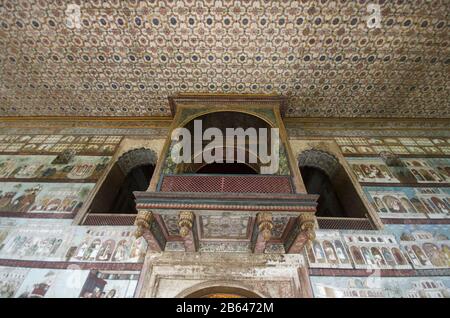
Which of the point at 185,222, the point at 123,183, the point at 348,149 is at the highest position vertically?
the point at 348,149

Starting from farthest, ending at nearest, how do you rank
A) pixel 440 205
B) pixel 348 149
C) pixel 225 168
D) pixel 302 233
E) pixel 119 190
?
1. pixel 225 168
2. pixel 119 190
3. pixel 348 149
4. pixel 440 205
5. pixel 302 233

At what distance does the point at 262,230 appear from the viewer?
10.7ft

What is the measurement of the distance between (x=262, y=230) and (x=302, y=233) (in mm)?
647

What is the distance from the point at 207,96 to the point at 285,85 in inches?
77.5

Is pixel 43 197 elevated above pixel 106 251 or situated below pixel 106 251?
above

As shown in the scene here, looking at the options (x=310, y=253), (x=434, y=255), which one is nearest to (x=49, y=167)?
(x=310, y=253)

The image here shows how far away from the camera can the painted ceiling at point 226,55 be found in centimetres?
448

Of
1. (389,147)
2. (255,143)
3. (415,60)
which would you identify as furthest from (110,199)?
(415,60)

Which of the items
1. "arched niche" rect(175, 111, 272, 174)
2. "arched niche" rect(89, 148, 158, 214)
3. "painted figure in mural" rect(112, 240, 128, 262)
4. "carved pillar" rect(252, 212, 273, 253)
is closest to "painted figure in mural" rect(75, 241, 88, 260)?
"painted figure in mural" rect(112, 240, 128, 262)

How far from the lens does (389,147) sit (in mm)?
5586

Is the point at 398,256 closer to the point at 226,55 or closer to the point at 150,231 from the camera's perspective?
the point at 150,231

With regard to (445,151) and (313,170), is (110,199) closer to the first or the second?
(313,170)
